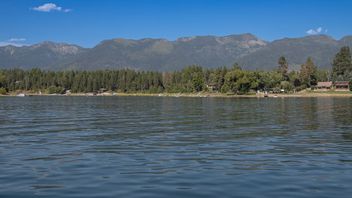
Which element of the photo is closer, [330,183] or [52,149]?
[330,183]

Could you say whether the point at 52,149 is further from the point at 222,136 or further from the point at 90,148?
the point at 222,136

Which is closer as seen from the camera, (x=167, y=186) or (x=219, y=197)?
(x=219, y=197)

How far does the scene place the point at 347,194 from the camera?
17.4 metres

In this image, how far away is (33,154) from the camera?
90.1 ft

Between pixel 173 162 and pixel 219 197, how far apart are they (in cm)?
758

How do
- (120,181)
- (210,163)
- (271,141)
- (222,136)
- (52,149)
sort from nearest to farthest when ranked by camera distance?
(120,181), (210,163), (52,149), (271,141), (222,136)

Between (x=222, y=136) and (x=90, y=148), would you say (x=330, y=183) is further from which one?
(x=222, y=136)

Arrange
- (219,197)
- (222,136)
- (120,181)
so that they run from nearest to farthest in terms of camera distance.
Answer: (219,197) < (120,181) < (222,136)

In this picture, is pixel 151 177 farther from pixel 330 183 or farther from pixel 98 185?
pixel 330 183

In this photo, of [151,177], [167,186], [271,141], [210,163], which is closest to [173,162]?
[210,163]

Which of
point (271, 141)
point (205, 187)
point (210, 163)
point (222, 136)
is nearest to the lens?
point (205, 187)

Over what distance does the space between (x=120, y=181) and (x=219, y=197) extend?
4.84m

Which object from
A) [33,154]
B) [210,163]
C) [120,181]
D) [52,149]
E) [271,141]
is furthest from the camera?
[271,141]

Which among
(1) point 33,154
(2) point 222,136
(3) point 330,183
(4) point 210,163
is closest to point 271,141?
(2) point 222,136
